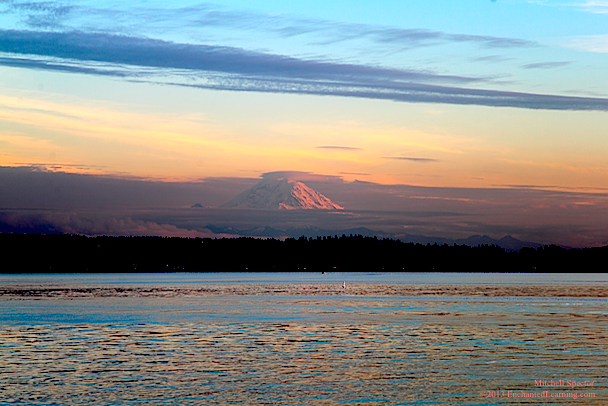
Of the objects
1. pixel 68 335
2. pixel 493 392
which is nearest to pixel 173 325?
pixel 68 335

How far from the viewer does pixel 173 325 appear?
198 feet

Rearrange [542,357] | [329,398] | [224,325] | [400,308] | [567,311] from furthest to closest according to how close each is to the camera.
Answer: [400,308] → [567,311] → [224,325] → [542,357] → [329,398]

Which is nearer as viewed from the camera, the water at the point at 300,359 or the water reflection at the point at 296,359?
the water at the point at 300,359

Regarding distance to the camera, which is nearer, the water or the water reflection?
the water

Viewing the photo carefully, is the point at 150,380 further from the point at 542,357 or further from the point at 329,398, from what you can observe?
the point at 542,357

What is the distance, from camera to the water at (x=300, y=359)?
29.6 metres

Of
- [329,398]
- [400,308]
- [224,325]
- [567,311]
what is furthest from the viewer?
[400,308]

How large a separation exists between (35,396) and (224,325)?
104ft

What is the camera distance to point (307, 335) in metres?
52.2

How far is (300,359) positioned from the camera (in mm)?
39562

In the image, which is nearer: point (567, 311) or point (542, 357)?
point (542, 357)

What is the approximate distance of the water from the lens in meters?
29.6

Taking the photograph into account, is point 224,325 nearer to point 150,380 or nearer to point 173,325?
point 173,325

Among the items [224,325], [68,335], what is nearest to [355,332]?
[224,325]
